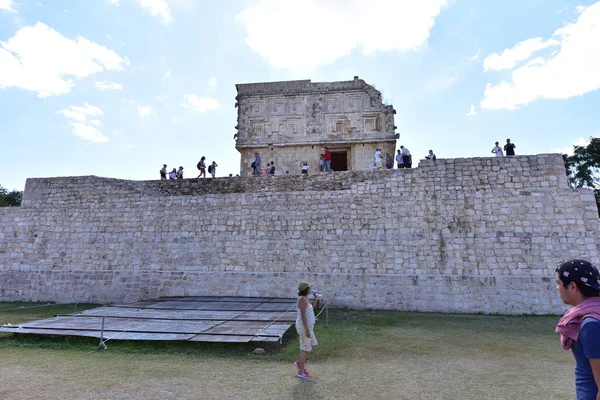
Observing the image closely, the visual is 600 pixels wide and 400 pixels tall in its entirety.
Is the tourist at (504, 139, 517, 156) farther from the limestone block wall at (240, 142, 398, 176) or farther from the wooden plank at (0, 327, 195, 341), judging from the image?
the wooden plank at (0, 327, 195, 341)

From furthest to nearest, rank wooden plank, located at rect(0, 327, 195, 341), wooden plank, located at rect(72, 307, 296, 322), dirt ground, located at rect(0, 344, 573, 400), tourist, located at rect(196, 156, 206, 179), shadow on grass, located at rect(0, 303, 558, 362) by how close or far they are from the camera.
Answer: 1. tourist, located at rect(196, 156, 206, 179)
2. wooden plank, located at rect(72, 307, 296, 322)
3. wooden plank, located at rect(0, 327, 195, 341)
4. shadow on grass, located at rect(0, 303, 558, 362)
5. dirt ground, located at rect(0, 344, 573, 400)

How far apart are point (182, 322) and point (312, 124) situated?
14230 mm

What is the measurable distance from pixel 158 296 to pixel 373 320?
722 centimetres

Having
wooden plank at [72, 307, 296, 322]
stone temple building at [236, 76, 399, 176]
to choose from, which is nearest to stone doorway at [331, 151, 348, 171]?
stone temple building at [236, 76, 399, 176]

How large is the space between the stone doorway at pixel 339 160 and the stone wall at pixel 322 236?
7848 mm

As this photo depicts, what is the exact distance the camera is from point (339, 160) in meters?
20.6

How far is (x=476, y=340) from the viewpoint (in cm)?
716

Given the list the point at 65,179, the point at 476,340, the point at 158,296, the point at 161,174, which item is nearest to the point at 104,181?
the point at 65,179

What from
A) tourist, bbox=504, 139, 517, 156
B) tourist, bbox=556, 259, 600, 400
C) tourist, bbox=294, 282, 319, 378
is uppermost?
tourist, bbox=504, 139, 517, 156

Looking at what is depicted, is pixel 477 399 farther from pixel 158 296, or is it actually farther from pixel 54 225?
pixel 54 225

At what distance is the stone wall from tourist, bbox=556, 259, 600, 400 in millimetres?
8968

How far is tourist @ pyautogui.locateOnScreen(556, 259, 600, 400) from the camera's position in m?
1.79

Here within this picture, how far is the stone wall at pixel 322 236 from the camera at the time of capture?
1044cm

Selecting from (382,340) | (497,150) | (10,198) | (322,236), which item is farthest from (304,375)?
(10,198)
